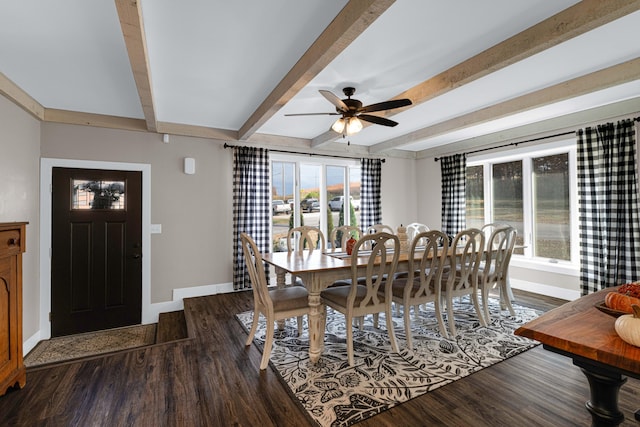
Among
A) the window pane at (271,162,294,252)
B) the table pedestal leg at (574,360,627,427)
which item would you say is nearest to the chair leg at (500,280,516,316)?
the table pedestal leg at (574,360,627,427)

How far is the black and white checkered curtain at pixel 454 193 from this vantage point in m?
5.30

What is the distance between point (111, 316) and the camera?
3734 millimetres

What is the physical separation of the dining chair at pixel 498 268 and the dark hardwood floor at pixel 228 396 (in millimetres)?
816

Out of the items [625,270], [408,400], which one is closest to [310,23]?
[408,400]

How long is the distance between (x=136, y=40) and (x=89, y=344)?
3219mm

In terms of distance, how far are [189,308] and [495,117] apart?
433 cm

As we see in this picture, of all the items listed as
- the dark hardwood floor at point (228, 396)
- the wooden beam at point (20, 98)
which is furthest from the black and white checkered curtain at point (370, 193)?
the wooden beam at point (20, 98)

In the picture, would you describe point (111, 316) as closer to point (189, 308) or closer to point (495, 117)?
point (189, 308)

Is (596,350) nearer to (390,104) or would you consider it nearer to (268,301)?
(268,301)

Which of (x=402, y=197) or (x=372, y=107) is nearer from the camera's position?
(x=372, y=107)

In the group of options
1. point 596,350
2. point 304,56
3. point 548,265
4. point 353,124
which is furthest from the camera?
point 548,265

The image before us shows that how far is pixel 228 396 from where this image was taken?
204 centimetres

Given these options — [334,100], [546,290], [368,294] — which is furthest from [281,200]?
[546,290]

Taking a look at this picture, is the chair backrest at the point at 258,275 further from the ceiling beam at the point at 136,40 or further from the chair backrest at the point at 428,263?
the ceiling beam at the point at 136,40
